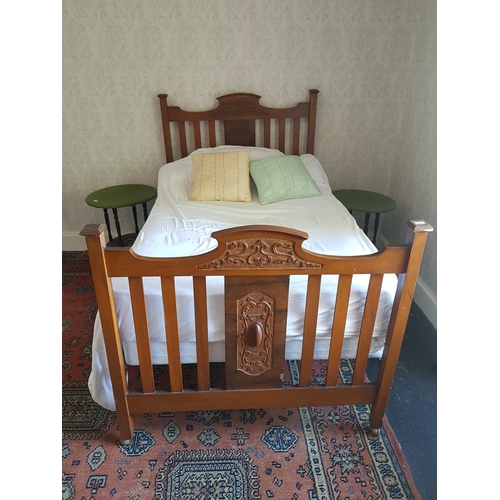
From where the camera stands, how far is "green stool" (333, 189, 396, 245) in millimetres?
2613

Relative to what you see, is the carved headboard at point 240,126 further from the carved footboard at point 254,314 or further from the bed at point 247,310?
the carved footboard at point 254,314

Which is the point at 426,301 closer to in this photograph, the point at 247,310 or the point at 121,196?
the point at 247,310

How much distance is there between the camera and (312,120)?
2.79 meters

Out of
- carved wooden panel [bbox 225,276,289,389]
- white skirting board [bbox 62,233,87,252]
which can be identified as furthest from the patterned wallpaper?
carved wooden panel [bbox 225,276,289,389]

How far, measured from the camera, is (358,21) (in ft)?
8.48

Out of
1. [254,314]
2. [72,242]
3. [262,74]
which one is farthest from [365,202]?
[72,242]

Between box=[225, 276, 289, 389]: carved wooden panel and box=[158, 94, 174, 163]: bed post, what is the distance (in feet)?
5.94

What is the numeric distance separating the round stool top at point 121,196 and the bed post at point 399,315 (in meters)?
1.86

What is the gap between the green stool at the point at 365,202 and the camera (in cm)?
261

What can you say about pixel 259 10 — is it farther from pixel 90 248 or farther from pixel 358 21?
pixel 90 248

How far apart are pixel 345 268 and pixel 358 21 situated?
6.74ft

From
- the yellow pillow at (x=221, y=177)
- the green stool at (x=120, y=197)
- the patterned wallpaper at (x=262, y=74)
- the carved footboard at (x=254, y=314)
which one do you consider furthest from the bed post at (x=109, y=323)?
the patterned wallpaper at (x=262, y=74)
